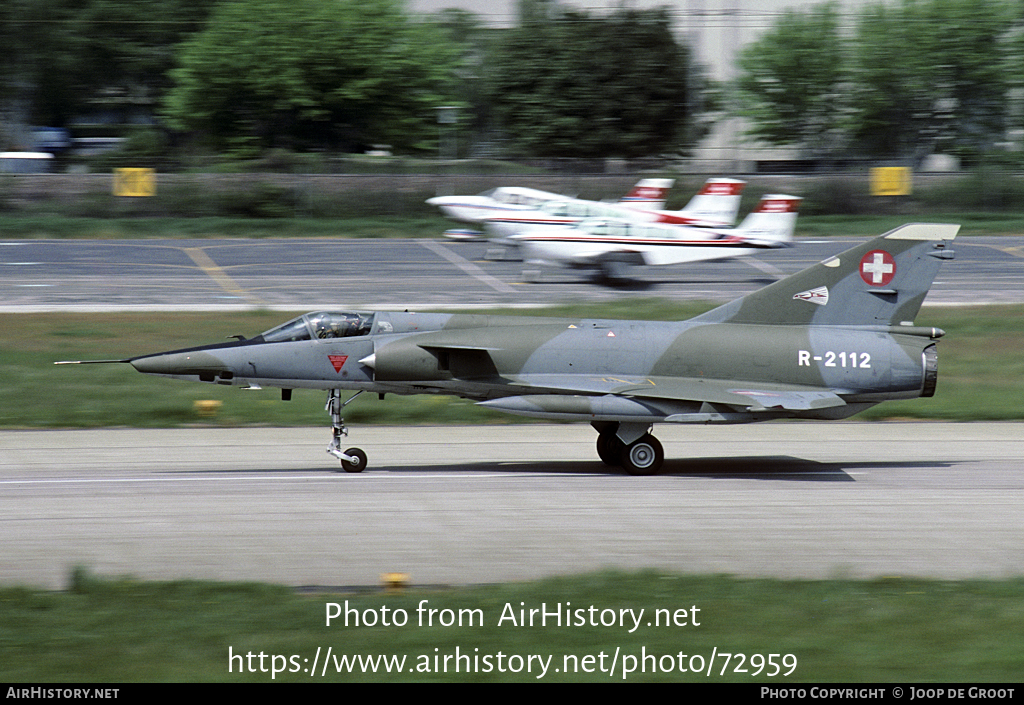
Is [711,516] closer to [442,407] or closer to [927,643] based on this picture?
[927,643]

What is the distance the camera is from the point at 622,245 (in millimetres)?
35656

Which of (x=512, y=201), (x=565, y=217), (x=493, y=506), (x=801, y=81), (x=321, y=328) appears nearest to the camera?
(x=493, y=506)

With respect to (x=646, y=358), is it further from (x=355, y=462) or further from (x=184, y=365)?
(x=184, y=365)

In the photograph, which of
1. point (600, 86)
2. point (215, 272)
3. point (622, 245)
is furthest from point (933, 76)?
point (215, 272)

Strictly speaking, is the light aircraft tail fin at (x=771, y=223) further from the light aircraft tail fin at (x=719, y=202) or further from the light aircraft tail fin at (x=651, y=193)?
the light aircraft tail fin at (x=651, y=193)

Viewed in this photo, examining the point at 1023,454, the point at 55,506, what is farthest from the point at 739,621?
the point at 1023,454

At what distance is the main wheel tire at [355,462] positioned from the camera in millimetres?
15094

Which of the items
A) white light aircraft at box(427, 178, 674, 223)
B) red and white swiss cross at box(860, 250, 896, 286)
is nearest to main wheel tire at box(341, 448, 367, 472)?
red and white swiss cross at box(860, 250, 896, 286)

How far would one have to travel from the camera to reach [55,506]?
516 inches

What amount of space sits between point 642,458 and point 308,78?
57025 mm

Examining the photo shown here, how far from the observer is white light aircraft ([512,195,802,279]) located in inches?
1403

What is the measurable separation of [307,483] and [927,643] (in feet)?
28.4

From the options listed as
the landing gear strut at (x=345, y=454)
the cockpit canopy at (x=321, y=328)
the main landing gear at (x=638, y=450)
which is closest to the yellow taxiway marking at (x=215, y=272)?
the cockpit canopy at (x=321, y=328)

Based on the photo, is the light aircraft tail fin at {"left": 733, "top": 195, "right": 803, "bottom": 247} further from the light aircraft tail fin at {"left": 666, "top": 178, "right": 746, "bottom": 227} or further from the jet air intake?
the jet air intake
